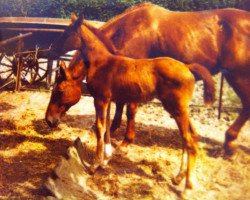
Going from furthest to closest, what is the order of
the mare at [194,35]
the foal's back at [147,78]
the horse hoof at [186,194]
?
the mare at [194,35] < the horse hoof at [186,194] < the foal's back at [147,78]

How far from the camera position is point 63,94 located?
316 cm

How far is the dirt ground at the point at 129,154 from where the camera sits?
10.4ft

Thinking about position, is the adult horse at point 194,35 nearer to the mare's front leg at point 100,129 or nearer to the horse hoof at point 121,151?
the mare's front leg at point 100,129

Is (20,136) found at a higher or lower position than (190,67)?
lower

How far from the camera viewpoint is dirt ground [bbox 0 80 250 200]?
3.16 metres

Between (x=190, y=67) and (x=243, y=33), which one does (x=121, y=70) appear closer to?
(x=190, y=67)

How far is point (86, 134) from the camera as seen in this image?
3961mm

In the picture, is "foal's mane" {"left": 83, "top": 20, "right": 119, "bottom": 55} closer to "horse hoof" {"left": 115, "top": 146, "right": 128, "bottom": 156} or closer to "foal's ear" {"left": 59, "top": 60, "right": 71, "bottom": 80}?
"foal's ear" {"left": 59, "top": 60, "right": 71, "bottom": 80}

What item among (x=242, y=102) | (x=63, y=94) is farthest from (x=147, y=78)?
(x=242, y=102)

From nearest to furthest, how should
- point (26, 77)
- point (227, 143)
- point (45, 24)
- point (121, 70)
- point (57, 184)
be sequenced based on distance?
point (57, 184) → point (121, 70) → point (227, 143) → point (45, 24) → point (26, 77)

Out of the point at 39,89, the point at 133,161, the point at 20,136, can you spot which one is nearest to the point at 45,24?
the point at 39,89

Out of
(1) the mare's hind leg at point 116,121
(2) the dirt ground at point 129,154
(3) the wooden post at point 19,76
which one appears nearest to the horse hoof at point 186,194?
(2) the dirt ground at point 129,154

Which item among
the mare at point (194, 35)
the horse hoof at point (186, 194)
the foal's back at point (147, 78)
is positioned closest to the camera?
the foal's back at point (147, 78)

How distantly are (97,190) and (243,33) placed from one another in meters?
2.13
